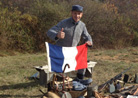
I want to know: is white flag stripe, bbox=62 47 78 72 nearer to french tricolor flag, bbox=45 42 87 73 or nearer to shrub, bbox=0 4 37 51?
french tricolor flag, bbox=45 42 87 73

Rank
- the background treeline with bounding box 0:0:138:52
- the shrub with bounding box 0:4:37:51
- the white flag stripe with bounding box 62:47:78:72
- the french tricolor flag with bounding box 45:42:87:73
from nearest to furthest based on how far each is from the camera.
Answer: the french tricolor flag with bounding box 45:42:87:73
the white flag stripe with bounding box 62:47:78:72
the shrub with bounding box 0:4:37:51
the background treeline with bounding box 0:0:138:52

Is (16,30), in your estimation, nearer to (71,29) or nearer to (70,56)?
(71,29)

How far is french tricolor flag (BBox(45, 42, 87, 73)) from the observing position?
13.8ft

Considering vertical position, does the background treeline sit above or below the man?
below

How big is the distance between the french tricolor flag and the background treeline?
25.6 ft

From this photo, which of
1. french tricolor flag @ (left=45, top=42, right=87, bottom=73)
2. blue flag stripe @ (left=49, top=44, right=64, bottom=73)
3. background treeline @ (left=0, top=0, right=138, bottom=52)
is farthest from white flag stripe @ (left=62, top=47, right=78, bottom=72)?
background treeline @ (left=0, top=0, right=138, bottom=52)

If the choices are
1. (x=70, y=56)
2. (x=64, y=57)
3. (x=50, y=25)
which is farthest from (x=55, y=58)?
(x=50, y=25)

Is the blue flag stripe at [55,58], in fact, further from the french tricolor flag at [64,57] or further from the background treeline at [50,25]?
the background treeline at [50,25]

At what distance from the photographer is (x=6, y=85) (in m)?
5.75

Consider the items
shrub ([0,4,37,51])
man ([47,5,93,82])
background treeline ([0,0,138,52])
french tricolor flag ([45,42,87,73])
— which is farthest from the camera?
background treeline ([0,0,138,52])

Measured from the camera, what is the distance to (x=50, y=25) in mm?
13055

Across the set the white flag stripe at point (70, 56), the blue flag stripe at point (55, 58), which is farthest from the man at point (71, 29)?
the blue flag stripe at point (55, 58)

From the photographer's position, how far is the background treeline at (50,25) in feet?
40.1

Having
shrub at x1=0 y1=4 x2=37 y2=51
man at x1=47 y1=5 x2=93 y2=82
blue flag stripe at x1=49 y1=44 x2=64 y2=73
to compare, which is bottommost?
shrub at x1=0 y1=4 x2=37 y2=51
